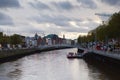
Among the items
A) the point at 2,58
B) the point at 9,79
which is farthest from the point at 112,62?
the point at 2,58

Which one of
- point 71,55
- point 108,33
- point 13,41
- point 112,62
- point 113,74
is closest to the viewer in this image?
point 113,74

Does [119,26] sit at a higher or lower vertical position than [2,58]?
higher

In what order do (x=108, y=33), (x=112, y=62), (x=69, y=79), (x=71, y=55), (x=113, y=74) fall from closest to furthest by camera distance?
1. (x=69, y=79)
2. (x=113, y=74)
3. (x=112, y=62)
4. (x=108, y=33)
5. (x=71, y=55)

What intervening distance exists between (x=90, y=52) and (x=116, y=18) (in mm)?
19171

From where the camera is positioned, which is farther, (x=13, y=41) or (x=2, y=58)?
(x=13, y=41)

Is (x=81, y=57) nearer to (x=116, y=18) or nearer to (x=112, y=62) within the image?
(x=116, y=18)

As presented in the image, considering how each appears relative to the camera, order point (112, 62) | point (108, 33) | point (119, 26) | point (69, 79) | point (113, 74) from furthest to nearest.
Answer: point (108, 33)
point (119, 26)
point (112, 62)
point (113, 74)
point (69, 79)

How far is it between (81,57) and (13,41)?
74562mm

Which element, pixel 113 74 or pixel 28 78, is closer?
pixel 28 78

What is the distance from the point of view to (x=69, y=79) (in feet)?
157

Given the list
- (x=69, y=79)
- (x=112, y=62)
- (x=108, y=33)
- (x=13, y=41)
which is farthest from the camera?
(x=13, y=41)

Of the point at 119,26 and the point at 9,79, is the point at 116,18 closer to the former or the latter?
the point at 119,26

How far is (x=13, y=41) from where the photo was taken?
6791 inches

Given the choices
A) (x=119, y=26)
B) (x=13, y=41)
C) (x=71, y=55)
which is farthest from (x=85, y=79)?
(x=13, y=41)
